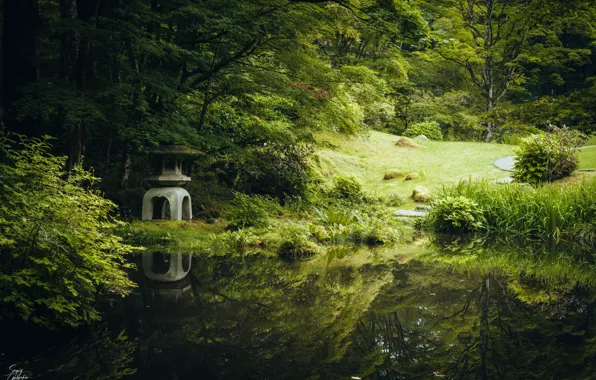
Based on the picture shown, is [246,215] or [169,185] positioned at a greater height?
[169,185]

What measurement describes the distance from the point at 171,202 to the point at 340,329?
5180 millimetres

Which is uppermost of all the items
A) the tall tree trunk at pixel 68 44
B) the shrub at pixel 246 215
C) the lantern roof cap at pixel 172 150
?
the tall tree trunk at pixel 68 44

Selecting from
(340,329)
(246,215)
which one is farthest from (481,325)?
(246,215)

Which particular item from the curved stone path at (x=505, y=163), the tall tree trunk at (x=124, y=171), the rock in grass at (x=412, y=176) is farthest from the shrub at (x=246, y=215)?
the curved stone path at (x=505, y=163)

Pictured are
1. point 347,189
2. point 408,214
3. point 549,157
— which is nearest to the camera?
point 408,214

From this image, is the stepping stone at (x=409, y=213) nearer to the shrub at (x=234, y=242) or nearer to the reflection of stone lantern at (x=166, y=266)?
the shrub at (x=234, y=242)

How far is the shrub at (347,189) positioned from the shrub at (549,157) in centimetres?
397

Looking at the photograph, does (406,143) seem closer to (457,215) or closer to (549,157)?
(549,157)

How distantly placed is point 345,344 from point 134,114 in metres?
5.91

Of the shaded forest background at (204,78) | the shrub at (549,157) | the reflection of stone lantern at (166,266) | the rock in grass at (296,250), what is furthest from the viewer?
the shrub at (549,157)

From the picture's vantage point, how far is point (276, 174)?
11.0m

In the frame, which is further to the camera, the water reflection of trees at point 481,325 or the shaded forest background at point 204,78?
the shaded forest background at point 204,78

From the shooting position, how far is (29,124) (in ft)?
20.9

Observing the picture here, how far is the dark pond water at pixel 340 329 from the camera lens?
2.95 m
